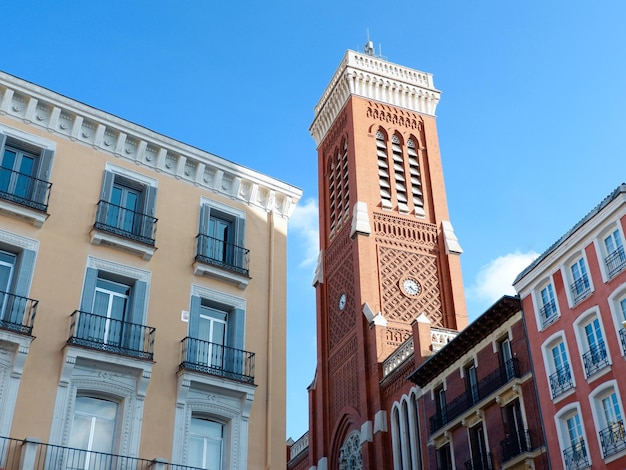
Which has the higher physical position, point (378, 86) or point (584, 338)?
point (378, 86)

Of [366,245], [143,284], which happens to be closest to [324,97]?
[366,245]

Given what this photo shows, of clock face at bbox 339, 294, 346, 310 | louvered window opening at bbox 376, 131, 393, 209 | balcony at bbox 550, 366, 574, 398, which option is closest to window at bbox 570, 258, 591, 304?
balcony at bbox 550, 366, 574, 398

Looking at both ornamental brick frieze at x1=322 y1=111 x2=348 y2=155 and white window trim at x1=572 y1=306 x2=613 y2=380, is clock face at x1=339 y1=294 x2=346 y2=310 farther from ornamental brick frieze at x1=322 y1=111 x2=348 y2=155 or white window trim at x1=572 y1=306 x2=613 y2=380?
white window trim at x1=572 y1=306 x2=613 y2=380

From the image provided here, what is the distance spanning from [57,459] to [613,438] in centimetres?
1652

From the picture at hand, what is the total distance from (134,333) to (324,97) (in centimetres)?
4314

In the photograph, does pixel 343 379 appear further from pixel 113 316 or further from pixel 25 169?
pixel 25 169

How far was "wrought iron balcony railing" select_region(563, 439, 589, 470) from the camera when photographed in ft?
82.7

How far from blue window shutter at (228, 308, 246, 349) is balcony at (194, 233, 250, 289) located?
29.6 inches

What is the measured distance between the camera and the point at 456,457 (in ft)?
104

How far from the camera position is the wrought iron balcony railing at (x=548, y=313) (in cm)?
2825

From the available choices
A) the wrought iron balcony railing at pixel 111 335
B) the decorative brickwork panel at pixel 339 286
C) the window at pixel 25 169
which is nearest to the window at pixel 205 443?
the wrought iron balcony railing at pixel 111 335

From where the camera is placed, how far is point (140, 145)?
20875mm

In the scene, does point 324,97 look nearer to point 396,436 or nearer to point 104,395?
point 396,436

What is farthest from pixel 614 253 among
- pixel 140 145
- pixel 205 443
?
pixel 140 145
